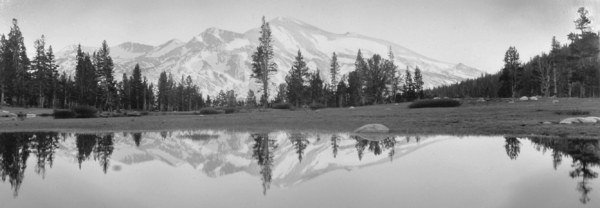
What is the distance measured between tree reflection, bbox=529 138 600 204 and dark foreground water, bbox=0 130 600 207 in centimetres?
3

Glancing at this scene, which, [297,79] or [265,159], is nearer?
[265,159]

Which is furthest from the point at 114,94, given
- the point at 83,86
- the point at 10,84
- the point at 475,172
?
the point at 475,172

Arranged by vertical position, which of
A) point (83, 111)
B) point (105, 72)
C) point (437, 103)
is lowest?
point (83, 111)

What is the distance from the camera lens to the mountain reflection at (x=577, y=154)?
890 cm

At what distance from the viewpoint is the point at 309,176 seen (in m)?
10.1

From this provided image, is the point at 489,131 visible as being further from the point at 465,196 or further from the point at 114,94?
the point at 114,94

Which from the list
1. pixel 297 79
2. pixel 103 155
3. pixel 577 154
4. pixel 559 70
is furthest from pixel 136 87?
pixel 577 154

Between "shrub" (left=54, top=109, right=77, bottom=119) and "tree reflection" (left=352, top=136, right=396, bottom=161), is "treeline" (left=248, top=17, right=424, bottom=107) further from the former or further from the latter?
"tree reflection" (left=352, top=136, right=396, bottom=161)

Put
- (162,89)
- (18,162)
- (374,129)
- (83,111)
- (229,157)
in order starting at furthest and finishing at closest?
(162,89), (83,111), (374,129), (229,157), (18,162)

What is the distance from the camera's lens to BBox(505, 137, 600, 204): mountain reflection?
8.90 m

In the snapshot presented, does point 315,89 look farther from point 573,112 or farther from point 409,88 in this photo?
point 573,112

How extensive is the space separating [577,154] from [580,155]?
0.26 metres

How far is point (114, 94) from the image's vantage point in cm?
10000

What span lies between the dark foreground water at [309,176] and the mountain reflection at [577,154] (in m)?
0.03
